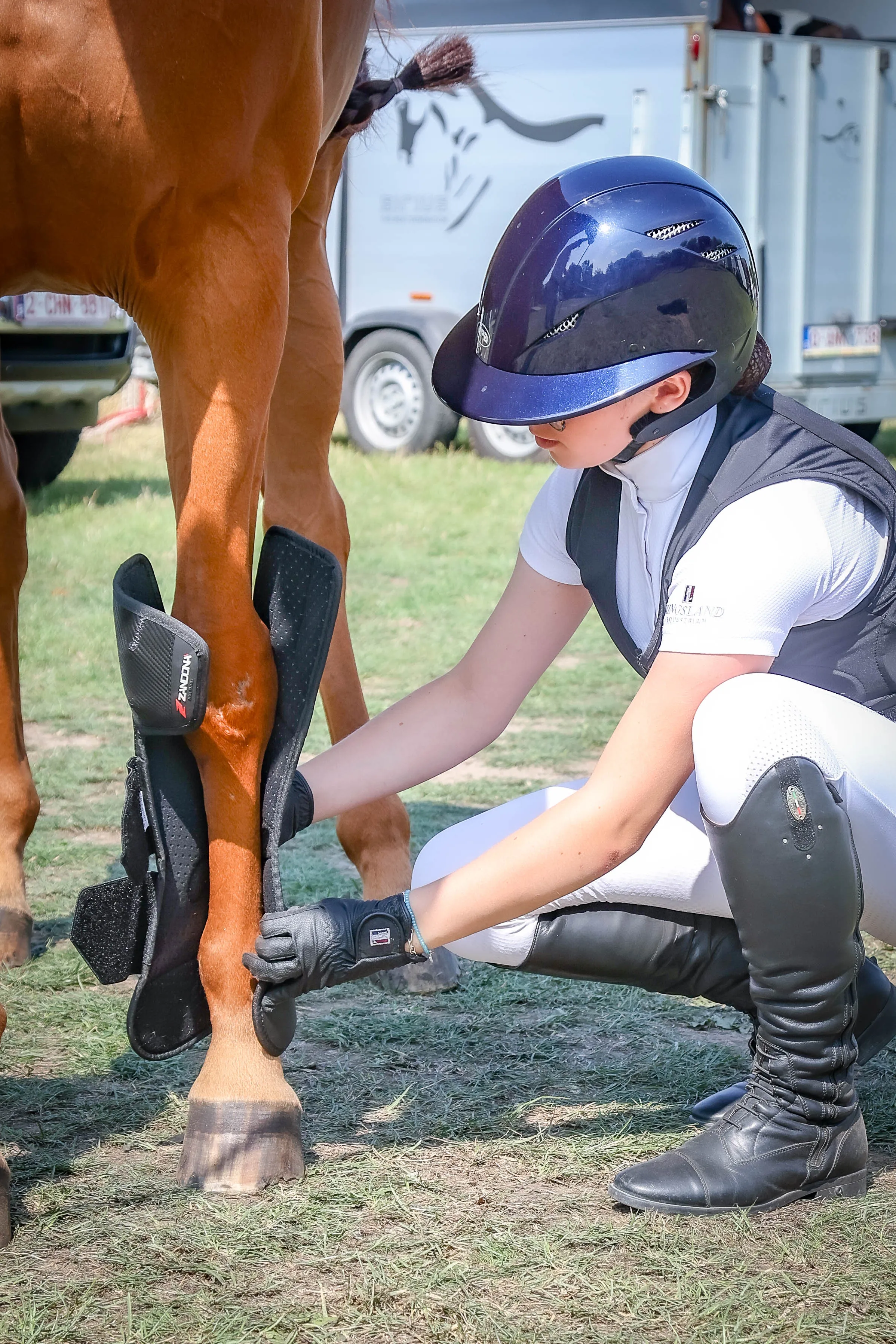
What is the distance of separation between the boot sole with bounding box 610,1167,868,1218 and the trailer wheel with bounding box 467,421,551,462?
8813mm

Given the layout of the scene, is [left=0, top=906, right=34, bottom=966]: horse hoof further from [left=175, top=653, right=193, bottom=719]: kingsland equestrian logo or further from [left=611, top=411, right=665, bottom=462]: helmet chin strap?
[left=611, top=411, right=665, bottom=462]: helmet chin strap

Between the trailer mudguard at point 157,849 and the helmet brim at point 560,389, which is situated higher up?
the helmet brim at point 560,389

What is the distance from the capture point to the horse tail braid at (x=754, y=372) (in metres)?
2.13

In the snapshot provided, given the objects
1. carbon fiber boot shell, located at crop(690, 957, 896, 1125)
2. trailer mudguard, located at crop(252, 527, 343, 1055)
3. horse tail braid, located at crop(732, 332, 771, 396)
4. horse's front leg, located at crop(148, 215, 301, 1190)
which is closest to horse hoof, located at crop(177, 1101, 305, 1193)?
horse's front leg, located at crop(148, 215, 301, 1190)

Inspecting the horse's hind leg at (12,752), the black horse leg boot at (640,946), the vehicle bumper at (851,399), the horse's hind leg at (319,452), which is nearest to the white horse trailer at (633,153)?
the vehicle bumper at (851,399)

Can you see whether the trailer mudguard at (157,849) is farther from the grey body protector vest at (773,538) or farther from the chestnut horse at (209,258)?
the grey body protector vest at (773,538)

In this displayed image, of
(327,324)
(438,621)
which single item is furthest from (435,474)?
(327,324)

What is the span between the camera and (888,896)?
82.0 inches

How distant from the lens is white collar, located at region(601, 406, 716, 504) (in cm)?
205

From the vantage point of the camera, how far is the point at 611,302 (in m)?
1.93

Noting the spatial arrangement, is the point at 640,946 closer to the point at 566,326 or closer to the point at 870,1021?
the point at 870,1021

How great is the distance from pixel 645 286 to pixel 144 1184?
4.55 ft

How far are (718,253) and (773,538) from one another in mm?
403

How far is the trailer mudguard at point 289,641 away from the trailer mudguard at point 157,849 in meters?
0.10
